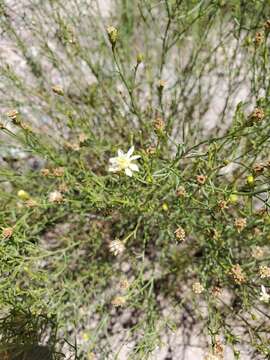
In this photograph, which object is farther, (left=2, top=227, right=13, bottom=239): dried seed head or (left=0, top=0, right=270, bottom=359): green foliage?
(left=0, top=0, right=270, bottom=359): green foliage

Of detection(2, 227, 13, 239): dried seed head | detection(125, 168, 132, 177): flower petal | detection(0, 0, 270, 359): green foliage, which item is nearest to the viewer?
detection(125, 168, 132, 177): flower petal

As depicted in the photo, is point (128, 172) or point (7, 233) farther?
point (7, 233)

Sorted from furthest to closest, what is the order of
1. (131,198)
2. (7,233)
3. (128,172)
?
(131,198)
(7,233)
(128,172)

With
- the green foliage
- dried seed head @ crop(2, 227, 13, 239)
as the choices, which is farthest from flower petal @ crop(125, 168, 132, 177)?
dried seed head @ crop(2, 227, 13, 239)

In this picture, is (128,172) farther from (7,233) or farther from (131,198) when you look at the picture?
(7,233)

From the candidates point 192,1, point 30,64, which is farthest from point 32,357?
point 192,1

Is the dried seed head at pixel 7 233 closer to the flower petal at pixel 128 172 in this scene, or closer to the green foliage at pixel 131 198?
the green foliage at pixel 131 198

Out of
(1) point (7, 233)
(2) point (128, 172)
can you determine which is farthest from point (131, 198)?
(1) point (7, 233)

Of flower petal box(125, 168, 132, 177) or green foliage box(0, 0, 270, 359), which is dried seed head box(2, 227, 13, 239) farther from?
flower petal box(125, 168, 132, 177)

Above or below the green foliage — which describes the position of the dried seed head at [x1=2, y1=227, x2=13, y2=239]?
below

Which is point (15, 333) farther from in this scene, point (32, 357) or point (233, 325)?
point (233, 325)

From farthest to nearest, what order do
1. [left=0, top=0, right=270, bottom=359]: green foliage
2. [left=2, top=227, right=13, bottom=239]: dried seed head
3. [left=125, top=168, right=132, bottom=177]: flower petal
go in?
[left=0, top=0, right=270, bottom=359]: green foliage
[left=2, top=227, right=13, bottom=239]: dried seed head
[left=125, top=168, right=132, bottom=177]: flower petal

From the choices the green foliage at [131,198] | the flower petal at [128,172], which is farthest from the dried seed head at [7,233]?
the flower petal at [128,172]
